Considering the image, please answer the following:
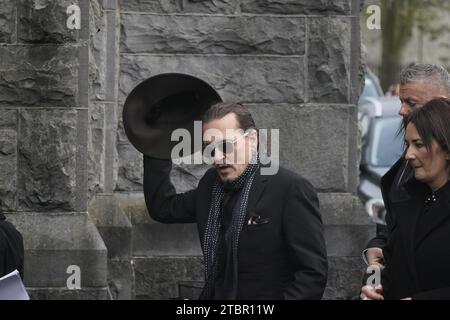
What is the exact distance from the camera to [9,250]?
5.85 metres

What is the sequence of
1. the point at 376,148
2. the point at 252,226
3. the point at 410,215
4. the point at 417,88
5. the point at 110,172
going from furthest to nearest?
1. the point at 376,148
2. the point at 110,172
3. the point at 417,88
4. the point at 252,226
5. the point at 410,215

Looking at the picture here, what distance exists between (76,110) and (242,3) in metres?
1.64

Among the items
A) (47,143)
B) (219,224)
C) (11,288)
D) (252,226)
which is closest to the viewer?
(11,288)

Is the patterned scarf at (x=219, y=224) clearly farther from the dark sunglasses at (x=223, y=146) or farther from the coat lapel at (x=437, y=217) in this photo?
the coat lapel at (x=437, y=217)

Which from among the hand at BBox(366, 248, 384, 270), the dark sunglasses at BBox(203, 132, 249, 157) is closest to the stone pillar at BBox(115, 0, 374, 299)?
the hand at BBox(366, 248, 384, 270)

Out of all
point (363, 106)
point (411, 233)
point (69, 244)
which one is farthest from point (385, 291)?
point (363, 106)

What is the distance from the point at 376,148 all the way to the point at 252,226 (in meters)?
8.75

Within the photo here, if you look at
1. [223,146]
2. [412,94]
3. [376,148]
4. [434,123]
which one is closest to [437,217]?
[434,123]

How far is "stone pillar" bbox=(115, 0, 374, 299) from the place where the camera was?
8.73 m

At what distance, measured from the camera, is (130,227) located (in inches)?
341

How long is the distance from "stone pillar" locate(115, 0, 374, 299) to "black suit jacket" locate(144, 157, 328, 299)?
3224mm

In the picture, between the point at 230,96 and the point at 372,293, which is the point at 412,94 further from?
the point at 230,96

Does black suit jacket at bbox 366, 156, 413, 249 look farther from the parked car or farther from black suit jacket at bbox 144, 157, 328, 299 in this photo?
the parked car

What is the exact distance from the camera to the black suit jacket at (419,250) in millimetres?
4883
